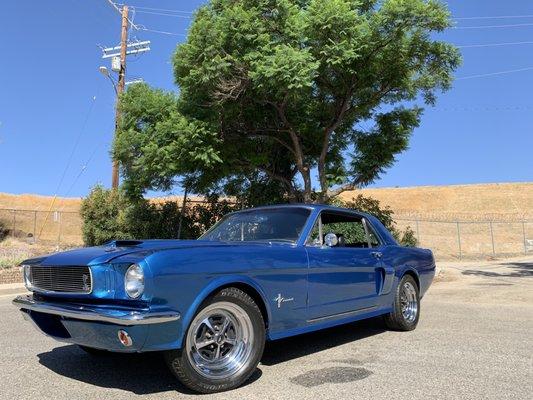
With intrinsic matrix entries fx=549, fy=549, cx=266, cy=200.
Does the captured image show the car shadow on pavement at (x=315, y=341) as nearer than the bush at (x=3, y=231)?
Yes

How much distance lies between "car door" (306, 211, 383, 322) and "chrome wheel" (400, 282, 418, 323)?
86 cm

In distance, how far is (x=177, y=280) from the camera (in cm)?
434

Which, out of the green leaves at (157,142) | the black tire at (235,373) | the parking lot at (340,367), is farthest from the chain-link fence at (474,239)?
the black tire at (235,373)

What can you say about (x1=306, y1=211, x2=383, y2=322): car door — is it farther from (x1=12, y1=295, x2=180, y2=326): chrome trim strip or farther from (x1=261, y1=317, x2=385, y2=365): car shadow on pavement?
(x1=12, y1=295, x2=180, y2=326): chrome trim strip

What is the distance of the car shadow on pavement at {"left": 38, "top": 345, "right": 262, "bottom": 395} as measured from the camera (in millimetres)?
4750

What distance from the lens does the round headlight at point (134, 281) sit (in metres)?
4.23

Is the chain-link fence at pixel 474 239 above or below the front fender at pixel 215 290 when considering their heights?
above

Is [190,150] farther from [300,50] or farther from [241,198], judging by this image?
[241,198]

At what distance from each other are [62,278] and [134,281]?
893mm

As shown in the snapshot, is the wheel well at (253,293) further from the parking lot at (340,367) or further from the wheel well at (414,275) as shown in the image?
the wheel well at (414,275)

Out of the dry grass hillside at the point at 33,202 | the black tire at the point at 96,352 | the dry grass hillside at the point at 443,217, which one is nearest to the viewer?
the black tire at the point at 96,352

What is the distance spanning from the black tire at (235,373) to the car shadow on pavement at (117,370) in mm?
184

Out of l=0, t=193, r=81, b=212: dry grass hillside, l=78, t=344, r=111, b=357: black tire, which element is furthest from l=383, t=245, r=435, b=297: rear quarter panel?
l=0, t=193, r=81, b=212: dry grass hillside

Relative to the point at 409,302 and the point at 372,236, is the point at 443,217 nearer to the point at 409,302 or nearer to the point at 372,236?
the point at 409,302
